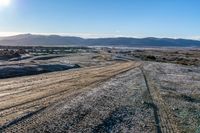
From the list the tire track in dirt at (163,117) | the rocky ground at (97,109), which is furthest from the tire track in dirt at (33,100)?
the tire track in dirt at (163,117)

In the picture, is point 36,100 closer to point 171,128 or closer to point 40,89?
point 40,89

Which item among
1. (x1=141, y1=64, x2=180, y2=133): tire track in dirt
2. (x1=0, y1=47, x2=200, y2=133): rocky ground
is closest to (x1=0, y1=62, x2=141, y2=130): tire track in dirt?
(x1=0, y1=47, x2=200, y2=133): rocky ground

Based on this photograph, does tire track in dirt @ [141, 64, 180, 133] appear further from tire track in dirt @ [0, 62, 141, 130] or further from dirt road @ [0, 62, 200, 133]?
tire track in dirt @ [0, 62, 141, 130]

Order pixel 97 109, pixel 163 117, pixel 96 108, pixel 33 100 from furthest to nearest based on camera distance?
1. pixel 33 100
2. pixel 96 108
3. pixel 97 109
4. pixel 163 117

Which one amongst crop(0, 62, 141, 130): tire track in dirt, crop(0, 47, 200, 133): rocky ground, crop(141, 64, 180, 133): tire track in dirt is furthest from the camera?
crop(0, 62, 141, 130): tire track in dirt

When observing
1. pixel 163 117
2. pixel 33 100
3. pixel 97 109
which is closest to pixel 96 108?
pixel 97 109

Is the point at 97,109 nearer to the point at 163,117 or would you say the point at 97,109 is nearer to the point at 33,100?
the point at 163,117

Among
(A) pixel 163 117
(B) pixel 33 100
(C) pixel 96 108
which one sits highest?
(B) pixel 33 100

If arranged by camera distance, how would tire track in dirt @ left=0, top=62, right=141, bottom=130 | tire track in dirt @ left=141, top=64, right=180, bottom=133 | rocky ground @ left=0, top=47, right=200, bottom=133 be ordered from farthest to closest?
tire track in dirt @ left=0, top=62, right=141, bottom=130, tire track in dirt @ left=141, top=64, right=180, bottom=133, rocky ground @ left=0, top=47, right=200, bottom=133

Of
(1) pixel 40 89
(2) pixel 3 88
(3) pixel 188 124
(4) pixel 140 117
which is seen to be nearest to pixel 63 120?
(4) pixel 140 117

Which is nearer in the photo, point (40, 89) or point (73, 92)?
point (73, 92)

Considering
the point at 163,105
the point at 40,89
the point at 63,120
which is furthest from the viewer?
the point at 40,89
